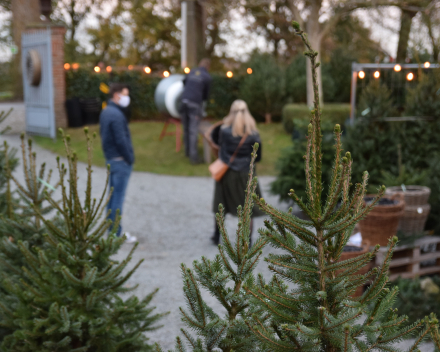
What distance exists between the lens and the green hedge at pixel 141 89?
16.4 meters

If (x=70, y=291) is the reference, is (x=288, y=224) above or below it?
above

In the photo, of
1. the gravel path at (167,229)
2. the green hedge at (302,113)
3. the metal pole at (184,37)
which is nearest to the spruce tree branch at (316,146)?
the gravel path at (167,229)

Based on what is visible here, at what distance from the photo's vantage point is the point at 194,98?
11.3 meters

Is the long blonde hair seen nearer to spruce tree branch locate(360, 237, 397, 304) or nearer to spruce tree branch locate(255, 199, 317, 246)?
spruce tree branch locate(255, 199, 317, 246)

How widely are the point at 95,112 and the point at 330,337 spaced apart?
49.8 feet

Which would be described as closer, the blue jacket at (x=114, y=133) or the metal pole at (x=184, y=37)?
the blue jacket at (x=114, y=133)

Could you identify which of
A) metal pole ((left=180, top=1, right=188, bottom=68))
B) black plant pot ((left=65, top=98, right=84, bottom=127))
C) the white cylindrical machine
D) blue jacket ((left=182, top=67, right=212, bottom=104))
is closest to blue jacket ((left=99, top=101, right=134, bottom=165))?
blue jacket ((left=182, top=67, right=212, bottom=104))

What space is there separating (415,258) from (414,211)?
19.7 inches

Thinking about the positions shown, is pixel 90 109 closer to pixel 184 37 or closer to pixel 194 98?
pixel 184 37

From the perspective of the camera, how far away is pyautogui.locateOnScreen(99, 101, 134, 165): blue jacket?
20.5 feet

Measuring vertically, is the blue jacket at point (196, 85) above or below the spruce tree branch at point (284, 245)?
above

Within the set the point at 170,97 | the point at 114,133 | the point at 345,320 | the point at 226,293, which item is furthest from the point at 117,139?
the point at 170,97

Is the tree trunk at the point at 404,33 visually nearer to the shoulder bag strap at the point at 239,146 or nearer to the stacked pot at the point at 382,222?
the shoulder bag strap at the point at 239,146

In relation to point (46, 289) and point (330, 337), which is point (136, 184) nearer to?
point (46, 289)
